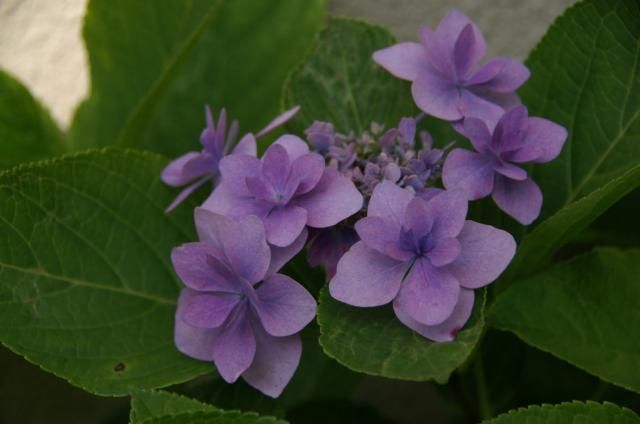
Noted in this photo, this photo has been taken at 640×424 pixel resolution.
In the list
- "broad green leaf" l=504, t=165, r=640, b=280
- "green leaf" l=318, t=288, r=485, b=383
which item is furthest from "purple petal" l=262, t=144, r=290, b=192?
"broad green leaf" l=504, t=165, r=640, b=280

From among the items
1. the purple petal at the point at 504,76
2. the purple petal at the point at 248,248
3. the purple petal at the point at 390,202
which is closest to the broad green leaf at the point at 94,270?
the purple petal at the point at 248,248

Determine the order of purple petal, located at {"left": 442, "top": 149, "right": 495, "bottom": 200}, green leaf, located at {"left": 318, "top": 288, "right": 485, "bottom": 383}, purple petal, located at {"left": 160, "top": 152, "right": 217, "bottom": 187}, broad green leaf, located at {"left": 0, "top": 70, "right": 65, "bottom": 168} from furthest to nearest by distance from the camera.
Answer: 1. broad green leaf, located at {"left": 0, "top": 70, "right": 65, "bottom": 168}
2. purple petal, located at {"left": 160, "top": 152, "right": 217, "bottom": 187}
3. purple petal, located at {"left": 442, "top": 149, "right": 495, "bottom": 200}
4. green leaf, located at {"left": 318, "top": 288, "right": 485, "bottom": 383}

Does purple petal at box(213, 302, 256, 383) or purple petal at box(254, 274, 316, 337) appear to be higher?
purple petal at box(254, 274, 316, 337)

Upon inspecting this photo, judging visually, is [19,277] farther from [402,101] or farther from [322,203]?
[402,101]

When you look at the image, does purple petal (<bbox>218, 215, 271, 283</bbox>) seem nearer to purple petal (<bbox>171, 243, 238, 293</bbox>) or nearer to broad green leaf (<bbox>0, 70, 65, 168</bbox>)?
purple petal (<bbox>171, 243, 238, 293</bbox>)

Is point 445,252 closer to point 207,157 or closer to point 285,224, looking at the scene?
point 285,224

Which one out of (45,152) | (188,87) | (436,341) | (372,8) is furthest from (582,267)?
(45,152)

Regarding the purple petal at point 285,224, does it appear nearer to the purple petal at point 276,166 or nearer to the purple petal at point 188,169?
the purple petal at point 276,166
